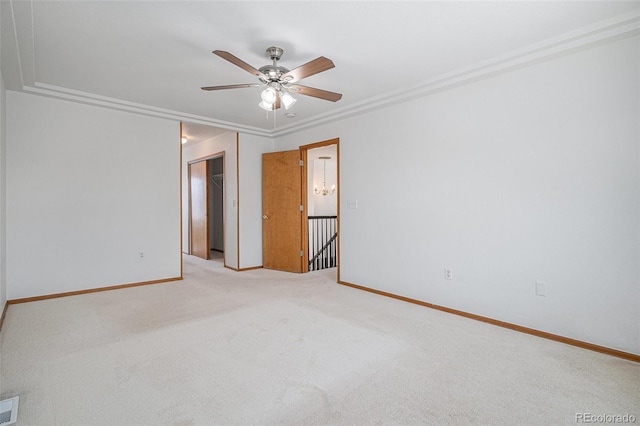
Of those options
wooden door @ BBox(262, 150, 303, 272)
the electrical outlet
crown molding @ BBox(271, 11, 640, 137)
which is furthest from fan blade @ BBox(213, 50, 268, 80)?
wooden door @ BBox(262, 150, 303, 272)

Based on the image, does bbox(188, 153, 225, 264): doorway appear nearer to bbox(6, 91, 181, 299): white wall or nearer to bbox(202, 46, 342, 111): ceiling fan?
bbox(6, 91, 181, 299): white wall

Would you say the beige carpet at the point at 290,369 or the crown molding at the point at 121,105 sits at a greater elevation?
the crown molding at the point at 121,105

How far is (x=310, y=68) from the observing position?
8.29 feet

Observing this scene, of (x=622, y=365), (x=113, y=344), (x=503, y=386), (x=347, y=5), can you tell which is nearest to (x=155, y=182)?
(x=113, y=344)

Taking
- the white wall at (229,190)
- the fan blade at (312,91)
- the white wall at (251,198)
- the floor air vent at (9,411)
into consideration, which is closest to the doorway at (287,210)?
the white wall at (251,198)

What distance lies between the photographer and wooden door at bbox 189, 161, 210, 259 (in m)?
7.02

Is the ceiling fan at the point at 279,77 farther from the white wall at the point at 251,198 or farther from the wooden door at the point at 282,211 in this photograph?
the white wall at the point at 251,198

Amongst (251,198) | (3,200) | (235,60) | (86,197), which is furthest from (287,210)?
A: (3,200)

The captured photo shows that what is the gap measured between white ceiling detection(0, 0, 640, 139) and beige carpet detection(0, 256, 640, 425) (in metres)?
2.48

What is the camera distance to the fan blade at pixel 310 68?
2387 mm

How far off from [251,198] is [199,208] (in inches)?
79.8

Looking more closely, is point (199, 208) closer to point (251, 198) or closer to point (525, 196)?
point (251, 198)

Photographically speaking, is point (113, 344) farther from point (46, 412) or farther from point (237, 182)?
point (237, 182)

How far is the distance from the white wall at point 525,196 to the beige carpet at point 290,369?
355 mm
